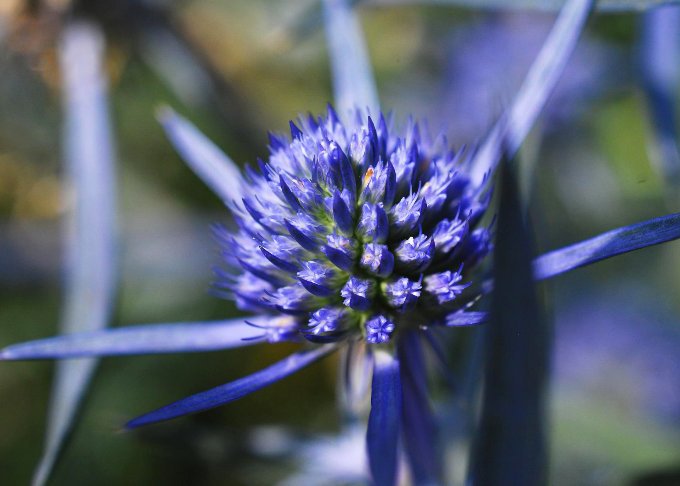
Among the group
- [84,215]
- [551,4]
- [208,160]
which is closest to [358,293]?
[208,160]

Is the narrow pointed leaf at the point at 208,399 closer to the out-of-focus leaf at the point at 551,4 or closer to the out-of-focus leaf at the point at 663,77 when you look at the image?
the out-of-focus leaf at the point at 551,4

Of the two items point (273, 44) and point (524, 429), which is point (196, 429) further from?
point (273, 44)

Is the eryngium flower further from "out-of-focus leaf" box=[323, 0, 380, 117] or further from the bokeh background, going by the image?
the bokeh background

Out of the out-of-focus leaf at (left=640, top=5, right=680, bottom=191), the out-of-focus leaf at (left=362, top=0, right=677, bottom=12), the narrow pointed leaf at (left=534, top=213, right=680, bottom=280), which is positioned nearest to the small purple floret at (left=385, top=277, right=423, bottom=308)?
the narrow pointed leaf at (left=534, top=213, right=680, bottom=280)

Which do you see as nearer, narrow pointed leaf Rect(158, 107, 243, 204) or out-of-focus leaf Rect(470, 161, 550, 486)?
out-of-focus leaf Rect(470, 161, 550, 486)

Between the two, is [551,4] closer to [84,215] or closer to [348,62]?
[348,62]

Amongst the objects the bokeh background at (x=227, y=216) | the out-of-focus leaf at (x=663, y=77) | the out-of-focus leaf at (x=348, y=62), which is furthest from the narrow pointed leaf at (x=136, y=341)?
the out-of-focus leaf at (x=663, y=77)

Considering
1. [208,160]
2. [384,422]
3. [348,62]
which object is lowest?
[384,422]
